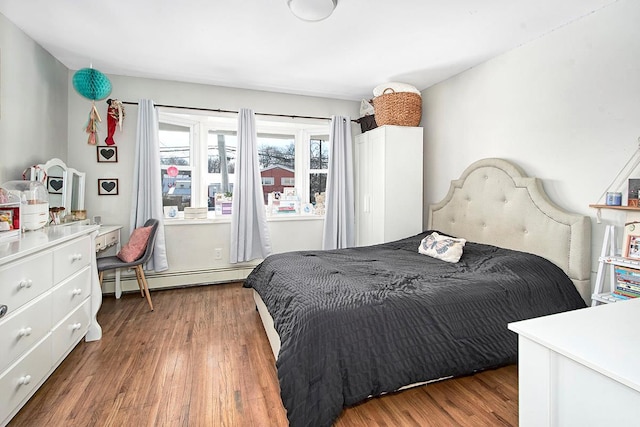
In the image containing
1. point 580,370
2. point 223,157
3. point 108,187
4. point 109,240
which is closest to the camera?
point 580,370

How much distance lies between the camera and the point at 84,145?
143 inches

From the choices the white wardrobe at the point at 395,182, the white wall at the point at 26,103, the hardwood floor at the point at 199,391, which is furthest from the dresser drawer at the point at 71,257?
the white wardrobe at the point at 395,182

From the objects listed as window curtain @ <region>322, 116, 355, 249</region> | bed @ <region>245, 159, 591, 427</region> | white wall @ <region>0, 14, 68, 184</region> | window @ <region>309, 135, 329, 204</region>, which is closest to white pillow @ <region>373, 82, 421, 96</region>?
window curtain @ <region>322, 116, 355, 249</region>

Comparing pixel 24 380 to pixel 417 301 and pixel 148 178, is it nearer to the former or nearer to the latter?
pixel 417 301

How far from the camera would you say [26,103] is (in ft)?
9.11

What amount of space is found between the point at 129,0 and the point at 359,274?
2407mm

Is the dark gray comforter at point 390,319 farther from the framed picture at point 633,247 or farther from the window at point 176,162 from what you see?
the window at point 176,162

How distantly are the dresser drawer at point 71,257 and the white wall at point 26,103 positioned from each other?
80 centimetres

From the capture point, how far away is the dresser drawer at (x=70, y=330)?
2016 mm

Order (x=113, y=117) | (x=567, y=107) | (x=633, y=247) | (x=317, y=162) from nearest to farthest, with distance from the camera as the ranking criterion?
(x=633, y=247) → (x=567, y=107) → (x=113, y=117) → (x=317, y=162)

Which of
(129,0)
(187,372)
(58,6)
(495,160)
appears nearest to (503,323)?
(495,160)

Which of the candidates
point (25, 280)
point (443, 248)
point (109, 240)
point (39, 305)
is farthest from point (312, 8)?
point (109, 240)

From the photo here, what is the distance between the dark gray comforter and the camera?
159 cm

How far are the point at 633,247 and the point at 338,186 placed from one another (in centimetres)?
291
